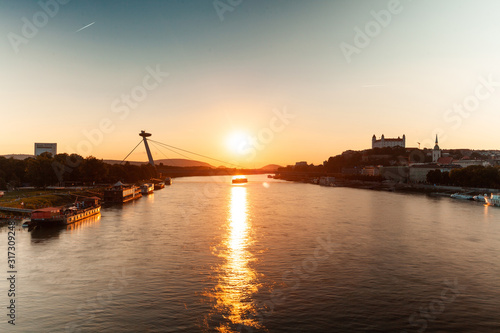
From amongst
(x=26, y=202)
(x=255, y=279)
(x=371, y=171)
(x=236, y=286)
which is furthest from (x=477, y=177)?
(x=371, y=171)

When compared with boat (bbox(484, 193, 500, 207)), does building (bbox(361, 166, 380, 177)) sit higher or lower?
higher

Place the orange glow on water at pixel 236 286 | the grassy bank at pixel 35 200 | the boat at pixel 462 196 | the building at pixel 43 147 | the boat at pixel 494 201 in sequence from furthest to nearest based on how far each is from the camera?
the building at pixel 43 147, the boat at pixel 462 196, the boat at pixel 494 201, the grassy bank at pixel 35 200, the orange glow on water at pixel 236 286

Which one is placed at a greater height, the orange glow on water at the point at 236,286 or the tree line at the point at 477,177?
the tree line at the point at 477,177

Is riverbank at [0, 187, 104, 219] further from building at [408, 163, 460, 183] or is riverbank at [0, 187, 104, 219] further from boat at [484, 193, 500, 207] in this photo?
building at [408, 163, 460, 183]

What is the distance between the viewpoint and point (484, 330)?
16.0m

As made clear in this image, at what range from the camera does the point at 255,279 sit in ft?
73.2

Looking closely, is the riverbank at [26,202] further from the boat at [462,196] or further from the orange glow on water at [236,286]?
the boat at [462,196]

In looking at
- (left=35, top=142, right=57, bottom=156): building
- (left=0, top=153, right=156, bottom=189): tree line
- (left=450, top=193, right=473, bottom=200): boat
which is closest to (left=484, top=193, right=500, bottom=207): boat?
(left=450, top=193, right=473, bottom=200): boat

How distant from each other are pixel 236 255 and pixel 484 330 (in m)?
16.6

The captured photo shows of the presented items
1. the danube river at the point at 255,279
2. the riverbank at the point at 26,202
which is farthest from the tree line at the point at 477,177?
the riverbank at the point at 26,202

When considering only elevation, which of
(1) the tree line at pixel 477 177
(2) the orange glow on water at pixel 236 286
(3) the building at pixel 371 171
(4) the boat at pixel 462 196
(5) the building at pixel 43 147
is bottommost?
(2) the orange glow on water at pixel 236 286

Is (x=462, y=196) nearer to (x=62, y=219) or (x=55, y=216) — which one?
(x=62, y=219)

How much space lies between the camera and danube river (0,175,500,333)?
16734 mm

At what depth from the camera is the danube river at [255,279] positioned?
1673cm
